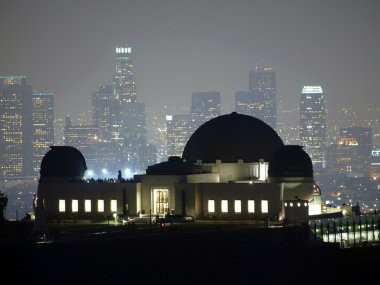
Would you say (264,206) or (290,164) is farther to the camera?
(290,164)

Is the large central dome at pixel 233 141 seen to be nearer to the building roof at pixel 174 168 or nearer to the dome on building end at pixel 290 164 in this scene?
the building roof at pixel 174 168

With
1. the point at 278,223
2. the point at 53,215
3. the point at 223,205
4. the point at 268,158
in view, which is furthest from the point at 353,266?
the point at 53,215

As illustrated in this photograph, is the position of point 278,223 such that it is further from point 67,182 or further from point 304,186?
point 67,182

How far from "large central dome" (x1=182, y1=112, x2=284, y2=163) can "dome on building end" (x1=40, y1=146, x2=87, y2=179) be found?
10.2 m

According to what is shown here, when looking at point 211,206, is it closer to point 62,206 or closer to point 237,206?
point 237,206

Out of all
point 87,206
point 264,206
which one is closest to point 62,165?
point 87,206

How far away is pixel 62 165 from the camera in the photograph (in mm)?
109125

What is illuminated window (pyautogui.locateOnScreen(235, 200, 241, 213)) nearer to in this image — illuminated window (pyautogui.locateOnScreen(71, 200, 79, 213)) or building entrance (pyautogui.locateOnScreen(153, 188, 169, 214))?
building entrance (pyautogui.locateOnScreen(153, 188, 169, 214))

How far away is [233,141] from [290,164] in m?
9.30

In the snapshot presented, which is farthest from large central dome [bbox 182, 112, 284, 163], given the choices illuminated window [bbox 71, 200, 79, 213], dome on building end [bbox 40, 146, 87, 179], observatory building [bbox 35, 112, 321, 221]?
illuminated window [bbox 71, 200, 79, 213]

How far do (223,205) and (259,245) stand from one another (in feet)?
46.5

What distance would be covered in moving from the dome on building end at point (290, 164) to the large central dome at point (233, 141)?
5.61 metres

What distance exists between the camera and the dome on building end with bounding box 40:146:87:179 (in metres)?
109

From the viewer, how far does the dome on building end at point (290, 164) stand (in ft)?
341
